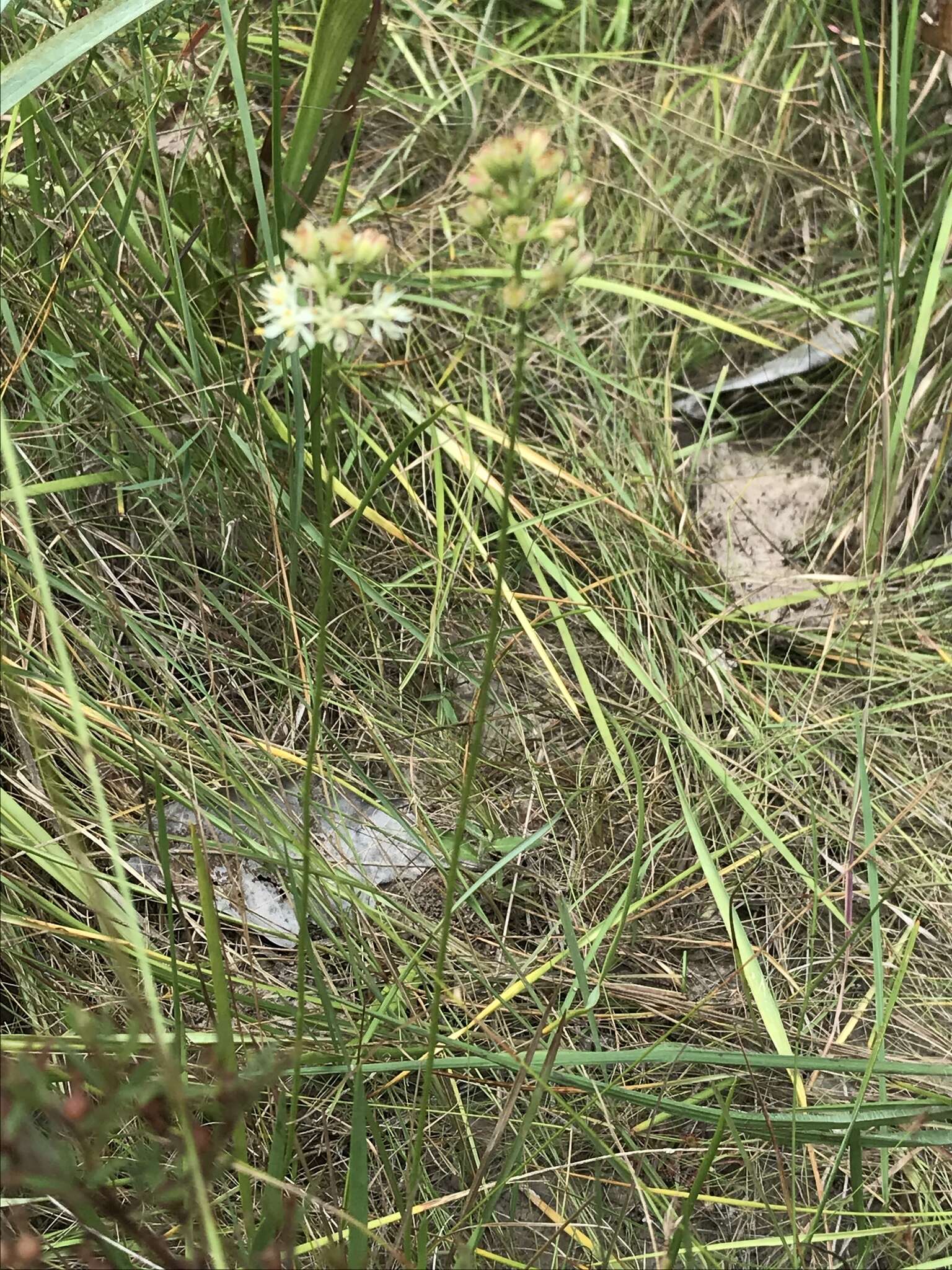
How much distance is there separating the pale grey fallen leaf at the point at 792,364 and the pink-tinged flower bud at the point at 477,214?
894mm

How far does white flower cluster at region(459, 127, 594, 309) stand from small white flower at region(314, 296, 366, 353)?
0.27 ft

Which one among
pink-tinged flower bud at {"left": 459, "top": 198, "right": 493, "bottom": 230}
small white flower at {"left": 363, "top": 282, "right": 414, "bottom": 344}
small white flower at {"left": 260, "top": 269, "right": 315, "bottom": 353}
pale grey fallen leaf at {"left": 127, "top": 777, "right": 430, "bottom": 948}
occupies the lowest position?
pale grey fallen leaf at {"left": 127, "top": 777, "right": 430, "bottom": 948}

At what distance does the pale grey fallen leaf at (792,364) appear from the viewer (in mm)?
1434

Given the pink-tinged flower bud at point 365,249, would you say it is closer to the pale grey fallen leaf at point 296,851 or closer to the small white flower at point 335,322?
the small white flower at point 335,322

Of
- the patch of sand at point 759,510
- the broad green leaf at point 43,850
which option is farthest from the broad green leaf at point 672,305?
the broad green leaf at point 43,850

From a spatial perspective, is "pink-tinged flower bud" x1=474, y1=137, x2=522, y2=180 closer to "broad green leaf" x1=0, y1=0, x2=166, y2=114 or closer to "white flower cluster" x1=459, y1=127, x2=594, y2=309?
"white flower cluster" x1=459, y1=127, x2=594, y2=309

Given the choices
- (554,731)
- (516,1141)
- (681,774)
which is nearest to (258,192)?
(554,731)

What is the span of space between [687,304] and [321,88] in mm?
608

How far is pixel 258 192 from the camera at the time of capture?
1025mm

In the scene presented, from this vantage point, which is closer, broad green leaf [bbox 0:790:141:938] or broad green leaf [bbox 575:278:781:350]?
broad green leaf [bbox 0:790:141:938]

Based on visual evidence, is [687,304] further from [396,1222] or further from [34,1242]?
[34,1242]

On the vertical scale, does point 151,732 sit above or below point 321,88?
below

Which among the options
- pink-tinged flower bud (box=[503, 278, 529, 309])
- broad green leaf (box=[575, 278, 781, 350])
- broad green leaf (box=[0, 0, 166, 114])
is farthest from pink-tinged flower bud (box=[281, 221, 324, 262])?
broad green leaf (box=[575, 278, 781, 350])

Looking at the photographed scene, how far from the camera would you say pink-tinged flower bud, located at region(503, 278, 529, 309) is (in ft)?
1.70
